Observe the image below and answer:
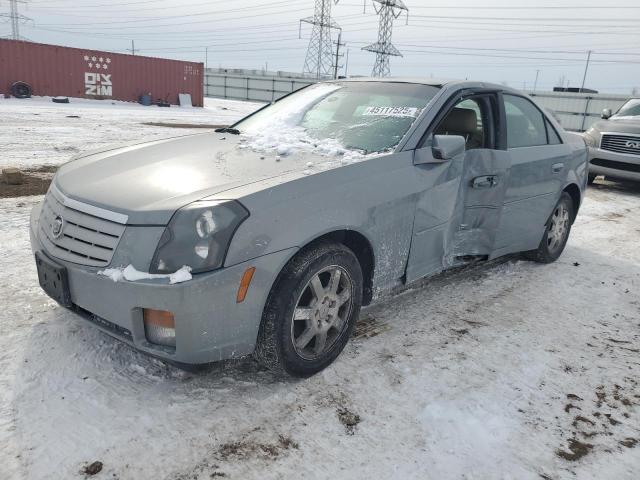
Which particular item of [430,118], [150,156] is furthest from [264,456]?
[430,118]

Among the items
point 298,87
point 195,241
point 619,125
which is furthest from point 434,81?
point 298,87

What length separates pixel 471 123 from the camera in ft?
12.1

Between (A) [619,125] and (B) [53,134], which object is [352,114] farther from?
(B) [53,134]

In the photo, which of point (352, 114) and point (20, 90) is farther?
point (20, 90)

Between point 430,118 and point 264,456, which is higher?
Result: point 430,118

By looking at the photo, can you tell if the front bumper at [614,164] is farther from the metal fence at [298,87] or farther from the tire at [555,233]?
the metal fence at [298,87]

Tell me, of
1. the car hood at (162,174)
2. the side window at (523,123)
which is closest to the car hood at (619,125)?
the side window at (523,123)

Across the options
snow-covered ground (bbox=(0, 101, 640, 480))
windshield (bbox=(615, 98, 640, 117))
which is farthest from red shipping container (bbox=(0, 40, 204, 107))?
snow-covered ground (bbox=(0, 101, 640, 480))

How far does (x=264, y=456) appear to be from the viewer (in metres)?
2.04

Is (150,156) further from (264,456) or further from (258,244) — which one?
(264,456)

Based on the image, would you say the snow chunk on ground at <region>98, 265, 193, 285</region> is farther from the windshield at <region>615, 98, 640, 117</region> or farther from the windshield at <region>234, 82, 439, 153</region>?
the windshield at <region>615, 98, 640, 117</region>

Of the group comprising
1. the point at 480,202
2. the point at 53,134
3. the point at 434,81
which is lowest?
the point at 53,134

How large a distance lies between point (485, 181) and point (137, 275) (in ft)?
8.10

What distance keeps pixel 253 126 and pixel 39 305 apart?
1.87m
